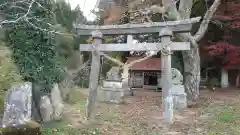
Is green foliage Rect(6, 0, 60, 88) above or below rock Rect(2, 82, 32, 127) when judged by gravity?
above

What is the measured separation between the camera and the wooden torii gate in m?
7.99

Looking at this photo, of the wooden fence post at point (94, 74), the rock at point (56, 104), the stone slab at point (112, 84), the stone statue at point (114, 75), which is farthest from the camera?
the stone statue at point (114, 75)

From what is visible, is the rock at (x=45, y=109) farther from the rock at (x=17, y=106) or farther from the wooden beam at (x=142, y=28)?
the wooden beam at (x=142, y=28)

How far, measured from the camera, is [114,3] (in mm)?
17141

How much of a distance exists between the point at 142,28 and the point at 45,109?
3947mm

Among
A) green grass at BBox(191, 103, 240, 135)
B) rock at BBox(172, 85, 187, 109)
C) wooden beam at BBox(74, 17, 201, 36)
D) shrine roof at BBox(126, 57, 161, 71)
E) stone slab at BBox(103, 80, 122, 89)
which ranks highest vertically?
wooden beam at BBox(74, 17, 201, 36)

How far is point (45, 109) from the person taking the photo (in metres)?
7.36

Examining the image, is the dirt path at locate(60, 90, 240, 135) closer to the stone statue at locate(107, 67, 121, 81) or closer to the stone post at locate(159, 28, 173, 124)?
the stone post at locate(159, 28, 173, 124)

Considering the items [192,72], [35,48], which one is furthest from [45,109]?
[192,72]

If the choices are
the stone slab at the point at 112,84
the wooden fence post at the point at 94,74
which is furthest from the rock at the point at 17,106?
the stone slab at the point at 112,84

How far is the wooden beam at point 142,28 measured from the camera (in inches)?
310

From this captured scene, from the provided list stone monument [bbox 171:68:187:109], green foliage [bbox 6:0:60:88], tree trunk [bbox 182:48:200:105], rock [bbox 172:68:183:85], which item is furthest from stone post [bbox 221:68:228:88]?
green foliage [bbox 6:0:60:88]

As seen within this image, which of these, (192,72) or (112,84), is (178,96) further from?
(112,84)

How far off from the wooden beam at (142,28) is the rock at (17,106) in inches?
158
